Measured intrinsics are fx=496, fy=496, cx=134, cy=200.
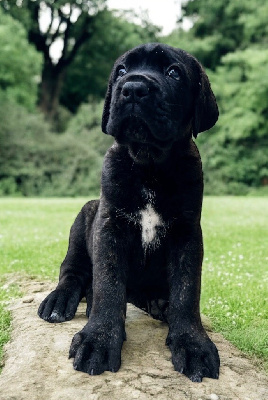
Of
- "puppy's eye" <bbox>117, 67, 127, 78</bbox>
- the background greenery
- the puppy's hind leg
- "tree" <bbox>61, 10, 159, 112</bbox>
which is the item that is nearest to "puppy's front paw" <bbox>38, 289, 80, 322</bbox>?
the puppy's hind leg

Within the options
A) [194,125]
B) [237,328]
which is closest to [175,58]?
[194,125]

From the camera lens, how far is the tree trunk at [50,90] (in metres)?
33.0

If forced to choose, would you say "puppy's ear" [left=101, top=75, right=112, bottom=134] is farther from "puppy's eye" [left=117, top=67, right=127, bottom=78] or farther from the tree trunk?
the tree trunk

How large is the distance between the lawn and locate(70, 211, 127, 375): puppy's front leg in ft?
2.97

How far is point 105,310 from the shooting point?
119 inches

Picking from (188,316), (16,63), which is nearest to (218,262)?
(188,316)

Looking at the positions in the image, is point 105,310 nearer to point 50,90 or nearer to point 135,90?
point 135,90

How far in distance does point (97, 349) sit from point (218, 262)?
4.44 meters

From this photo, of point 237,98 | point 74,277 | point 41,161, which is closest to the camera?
point 74,277

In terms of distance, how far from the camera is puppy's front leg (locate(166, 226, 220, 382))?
2.87m

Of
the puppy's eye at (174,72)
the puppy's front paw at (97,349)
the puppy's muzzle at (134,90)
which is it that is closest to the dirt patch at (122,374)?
the puppy's front paw at (97,349)

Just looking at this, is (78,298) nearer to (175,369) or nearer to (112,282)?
(112,282)

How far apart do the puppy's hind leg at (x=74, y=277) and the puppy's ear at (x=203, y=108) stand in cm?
109

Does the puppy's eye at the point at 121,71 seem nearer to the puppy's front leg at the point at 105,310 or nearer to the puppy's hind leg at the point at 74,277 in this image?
the puppy's front leg at the point at 105,310
